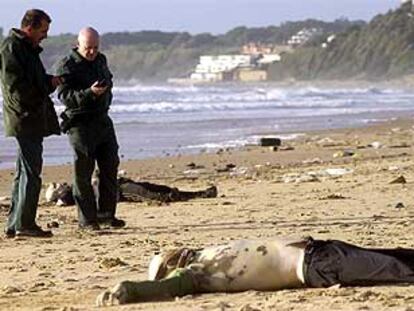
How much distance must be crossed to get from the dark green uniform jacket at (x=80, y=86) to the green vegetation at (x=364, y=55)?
11023cm

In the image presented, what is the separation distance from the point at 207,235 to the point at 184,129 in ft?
64.9

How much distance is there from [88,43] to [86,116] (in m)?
0.58

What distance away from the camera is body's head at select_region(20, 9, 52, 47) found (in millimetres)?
8953

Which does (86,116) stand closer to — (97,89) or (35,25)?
(97,89)

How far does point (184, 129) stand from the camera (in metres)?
28.5

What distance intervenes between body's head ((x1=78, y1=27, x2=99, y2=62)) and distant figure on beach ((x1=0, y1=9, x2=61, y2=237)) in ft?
1.11

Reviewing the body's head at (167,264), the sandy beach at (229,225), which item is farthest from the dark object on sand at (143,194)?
the body's head at (167,264)

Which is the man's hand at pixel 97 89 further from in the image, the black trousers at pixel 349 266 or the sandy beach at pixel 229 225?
the black trousers at pixel 349 266

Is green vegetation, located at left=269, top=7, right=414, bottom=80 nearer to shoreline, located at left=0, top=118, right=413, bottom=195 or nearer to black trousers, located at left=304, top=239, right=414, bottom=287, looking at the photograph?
shoreline, located at left=0, top=118, right=413, bottom=195

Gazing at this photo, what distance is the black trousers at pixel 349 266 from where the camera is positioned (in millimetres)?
6043

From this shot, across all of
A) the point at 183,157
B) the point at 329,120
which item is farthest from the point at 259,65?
the point at 183,157

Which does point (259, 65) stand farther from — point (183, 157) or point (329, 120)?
point (183, 157)

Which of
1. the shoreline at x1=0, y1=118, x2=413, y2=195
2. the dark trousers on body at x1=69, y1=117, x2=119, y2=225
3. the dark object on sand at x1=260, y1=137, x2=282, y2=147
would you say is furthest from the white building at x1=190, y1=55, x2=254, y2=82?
the dark trousers on body at x1=69, y1=117, x2=119, y2=225

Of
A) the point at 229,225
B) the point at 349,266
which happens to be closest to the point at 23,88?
the point at 229,225
